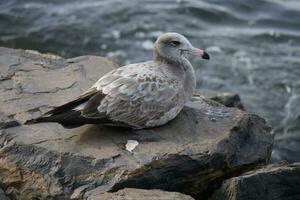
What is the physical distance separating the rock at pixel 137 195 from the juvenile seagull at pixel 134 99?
855mm

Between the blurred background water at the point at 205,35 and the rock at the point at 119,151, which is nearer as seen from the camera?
the rock at the point at 119,151

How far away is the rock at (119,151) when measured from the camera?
593 centimetres

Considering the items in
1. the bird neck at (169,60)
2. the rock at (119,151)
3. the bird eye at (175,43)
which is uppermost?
the bird eye at (175,43)

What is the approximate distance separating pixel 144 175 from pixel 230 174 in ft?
3.21

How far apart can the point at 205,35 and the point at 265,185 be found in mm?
6801

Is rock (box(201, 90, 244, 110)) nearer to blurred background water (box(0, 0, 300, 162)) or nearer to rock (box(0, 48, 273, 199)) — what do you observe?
blurred background water (box(0, 0, 300, 162))

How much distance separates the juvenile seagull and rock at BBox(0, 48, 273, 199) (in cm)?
17

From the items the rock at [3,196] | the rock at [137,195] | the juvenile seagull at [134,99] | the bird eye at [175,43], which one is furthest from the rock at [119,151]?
the bird eye at [175,43]

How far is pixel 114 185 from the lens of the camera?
5809mm

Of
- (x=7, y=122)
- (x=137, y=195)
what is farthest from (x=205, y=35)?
(x=137, y=195)

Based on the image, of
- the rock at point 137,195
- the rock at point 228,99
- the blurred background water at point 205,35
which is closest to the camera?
the rock at point 137,195

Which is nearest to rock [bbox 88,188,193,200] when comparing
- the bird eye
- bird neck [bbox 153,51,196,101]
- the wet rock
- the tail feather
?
the tail feather

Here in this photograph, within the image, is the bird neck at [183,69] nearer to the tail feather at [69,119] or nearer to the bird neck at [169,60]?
the bird neck at [169,60]

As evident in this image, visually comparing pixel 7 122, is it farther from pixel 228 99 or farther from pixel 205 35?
pixel 205 35
